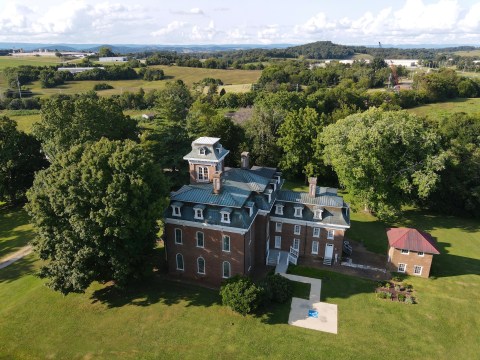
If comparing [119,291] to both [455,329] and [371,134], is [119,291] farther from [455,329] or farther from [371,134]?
[371,134]

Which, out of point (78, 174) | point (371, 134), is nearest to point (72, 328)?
point (78, 174)

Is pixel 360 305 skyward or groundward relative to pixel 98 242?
groundward

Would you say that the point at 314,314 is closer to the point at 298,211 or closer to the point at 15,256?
the point at 298,211

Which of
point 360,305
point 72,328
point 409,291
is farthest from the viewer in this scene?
point 409,291

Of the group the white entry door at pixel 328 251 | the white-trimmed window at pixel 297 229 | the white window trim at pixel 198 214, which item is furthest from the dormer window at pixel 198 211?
the white entry door at pixel 328 251

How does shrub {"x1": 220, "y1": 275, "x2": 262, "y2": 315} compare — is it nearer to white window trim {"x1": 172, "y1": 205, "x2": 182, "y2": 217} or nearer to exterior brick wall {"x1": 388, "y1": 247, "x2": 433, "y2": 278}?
white window trim {"x1": 172, "y1": 205, "x2": 182, "y2": 217}

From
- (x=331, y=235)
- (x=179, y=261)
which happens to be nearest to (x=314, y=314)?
(x=331, y=235)
